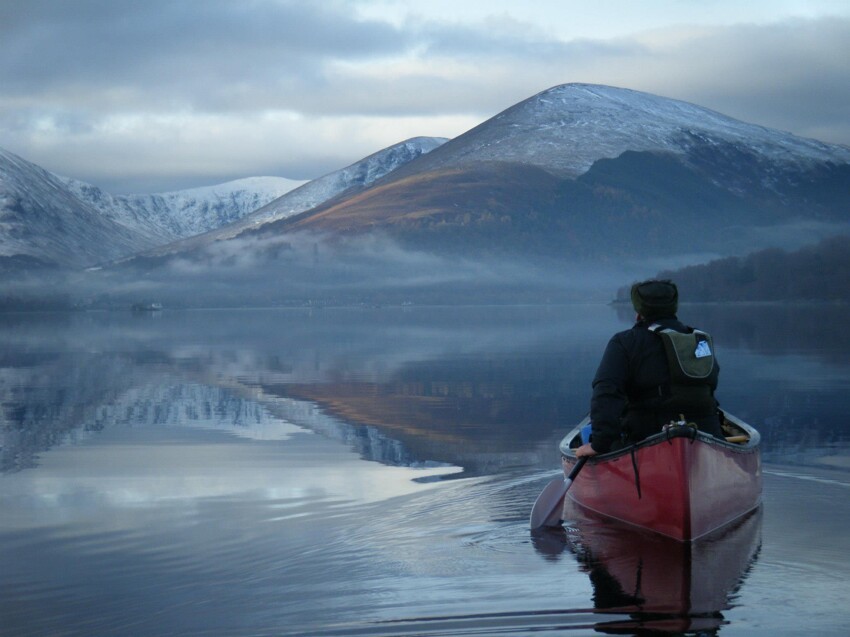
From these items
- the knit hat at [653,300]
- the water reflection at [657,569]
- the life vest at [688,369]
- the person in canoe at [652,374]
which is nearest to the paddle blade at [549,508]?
the water reflection at [657,569]

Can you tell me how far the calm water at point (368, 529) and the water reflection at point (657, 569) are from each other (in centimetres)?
4

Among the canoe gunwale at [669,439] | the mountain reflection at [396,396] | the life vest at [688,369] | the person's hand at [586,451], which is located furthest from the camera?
the mountain reflection at [396,396]

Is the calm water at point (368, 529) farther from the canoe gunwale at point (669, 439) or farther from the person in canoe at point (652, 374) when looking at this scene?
the person in canoe at point (652, 374)

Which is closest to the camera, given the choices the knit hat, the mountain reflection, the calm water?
the calm water

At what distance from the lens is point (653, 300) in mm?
14141

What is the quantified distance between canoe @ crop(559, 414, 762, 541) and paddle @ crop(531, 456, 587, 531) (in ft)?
0.50

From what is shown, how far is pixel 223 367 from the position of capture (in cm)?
5072

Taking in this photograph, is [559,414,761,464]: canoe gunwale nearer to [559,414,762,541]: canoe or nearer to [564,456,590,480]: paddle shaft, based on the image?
[559,414,762,541]: canoe

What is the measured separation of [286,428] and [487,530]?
1349 cm

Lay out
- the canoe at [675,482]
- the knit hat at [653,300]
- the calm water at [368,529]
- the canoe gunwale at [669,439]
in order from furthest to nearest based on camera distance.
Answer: the knit hat at [653,300] < the canoe at [675,482] < the canoe gunwale at [669,439] < the calm water at [368,529]

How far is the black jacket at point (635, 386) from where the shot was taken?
45.7ft

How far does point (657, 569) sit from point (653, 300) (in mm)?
3285

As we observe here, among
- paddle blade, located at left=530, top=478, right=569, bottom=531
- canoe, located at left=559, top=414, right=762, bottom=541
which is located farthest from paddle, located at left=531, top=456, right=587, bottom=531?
canoe, located at left=559, top=414, right=762, bottom=541

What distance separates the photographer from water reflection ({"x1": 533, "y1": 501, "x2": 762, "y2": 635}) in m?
11.3
